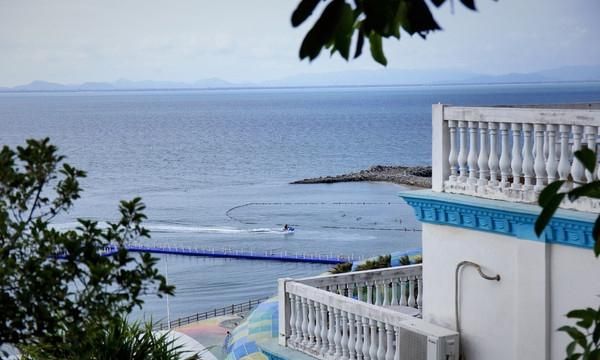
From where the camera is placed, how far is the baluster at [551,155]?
747 cm

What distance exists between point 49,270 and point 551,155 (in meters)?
4.31

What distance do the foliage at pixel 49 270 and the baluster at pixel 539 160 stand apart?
363 centimetres

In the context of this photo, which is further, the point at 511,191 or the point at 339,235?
the point at 339,235

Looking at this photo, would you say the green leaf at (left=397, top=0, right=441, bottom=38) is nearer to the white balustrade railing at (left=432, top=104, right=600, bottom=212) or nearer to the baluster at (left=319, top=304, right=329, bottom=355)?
the white balustrade railing at (left=432, top=104, right=600, bottom=212)

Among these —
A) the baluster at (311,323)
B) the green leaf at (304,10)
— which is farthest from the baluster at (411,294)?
the green leaf at (304,10)

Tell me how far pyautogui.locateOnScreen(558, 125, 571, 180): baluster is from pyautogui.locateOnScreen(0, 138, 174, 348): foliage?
360 cm

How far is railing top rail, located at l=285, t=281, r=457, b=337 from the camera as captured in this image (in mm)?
8453

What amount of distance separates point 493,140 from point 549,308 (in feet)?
4.50

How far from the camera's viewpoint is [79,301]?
4.48m

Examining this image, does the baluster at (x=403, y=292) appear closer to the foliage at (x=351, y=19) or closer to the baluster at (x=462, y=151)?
the baluster at (x=462, y=151)

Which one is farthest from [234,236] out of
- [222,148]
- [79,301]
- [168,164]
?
[222,148]

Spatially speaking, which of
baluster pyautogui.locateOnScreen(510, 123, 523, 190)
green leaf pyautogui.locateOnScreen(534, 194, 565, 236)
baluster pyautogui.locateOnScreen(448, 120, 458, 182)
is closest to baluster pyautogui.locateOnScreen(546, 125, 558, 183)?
baluster pyautogui.locateOnScreen(510, 123, 523, 190)

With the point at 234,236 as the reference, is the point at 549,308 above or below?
above

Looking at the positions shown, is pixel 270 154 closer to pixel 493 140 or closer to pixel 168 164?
pixel 168 164
